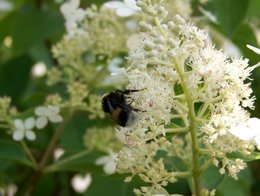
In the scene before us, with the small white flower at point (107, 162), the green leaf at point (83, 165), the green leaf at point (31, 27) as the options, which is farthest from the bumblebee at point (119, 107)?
the green leaf at point (31, 27)

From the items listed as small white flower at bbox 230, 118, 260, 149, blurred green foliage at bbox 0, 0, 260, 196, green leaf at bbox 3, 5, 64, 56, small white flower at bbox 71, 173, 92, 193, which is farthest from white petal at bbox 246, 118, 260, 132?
green leaf at bbox 3, 5, 64, 56

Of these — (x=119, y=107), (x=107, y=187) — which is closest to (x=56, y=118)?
(x=107, y=187)

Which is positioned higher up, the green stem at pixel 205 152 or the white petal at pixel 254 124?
the white petal at pixel 254 124

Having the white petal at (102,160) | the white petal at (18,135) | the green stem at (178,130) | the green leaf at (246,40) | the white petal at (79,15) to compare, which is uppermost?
the green stem at (178,130)

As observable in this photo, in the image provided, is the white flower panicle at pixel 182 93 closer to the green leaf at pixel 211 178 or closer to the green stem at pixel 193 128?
the green stem at pixel 193 128

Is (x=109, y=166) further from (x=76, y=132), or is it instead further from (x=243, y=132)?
(x=243, y=132)

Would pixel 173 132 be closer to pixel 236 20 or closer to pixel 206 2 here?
pixel 236 20

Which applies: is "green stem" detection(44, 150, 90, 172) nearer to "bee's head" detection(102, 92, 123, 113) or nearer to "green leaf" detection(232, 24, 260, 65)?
"bee's head" detection(102, 92, 123, 113)
